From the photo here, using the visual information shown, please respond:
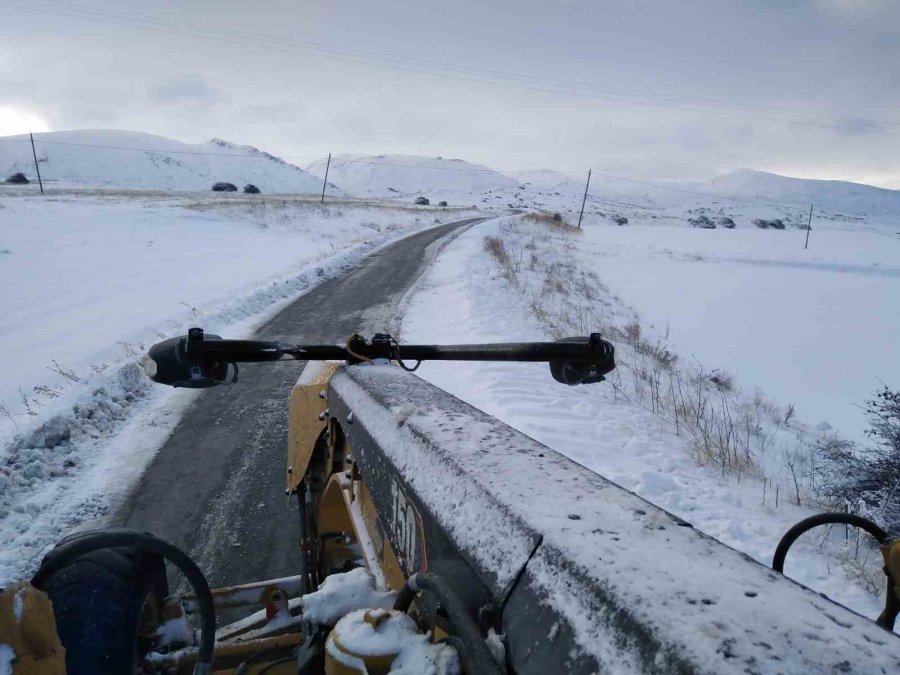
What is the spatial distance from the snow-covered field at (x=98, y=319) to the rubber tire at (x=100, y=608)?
Answer: 2612mm

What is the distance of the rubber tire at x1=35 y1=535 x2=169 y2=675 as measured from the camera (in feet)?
4.68

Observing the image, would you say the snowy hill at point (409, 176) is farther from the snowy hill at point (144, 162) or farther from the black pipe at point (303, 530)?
the black pipe at point (303, 530)

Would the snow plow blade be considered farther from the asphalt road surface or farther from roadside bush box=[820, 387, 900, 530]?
roadside bush box=[820, 387, 900, 530]

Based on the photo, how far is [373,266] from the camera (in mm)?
17797

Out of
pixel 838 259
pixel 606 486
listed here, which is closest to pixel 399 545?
pixel 606 486

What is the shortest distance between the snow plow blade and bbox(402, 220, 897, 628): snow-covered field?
6.7 inches

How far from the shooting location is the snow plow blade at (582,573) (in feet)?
2.68

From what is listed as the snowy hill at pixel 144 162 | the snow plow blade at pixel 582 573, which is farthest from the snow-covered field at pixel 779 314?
the snowy hill at pixel 144 162

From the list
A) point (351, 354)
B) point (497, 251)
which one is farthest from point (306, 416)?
point (497, 251)

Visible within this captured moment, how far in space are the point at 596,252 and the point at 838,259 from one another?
683 inches

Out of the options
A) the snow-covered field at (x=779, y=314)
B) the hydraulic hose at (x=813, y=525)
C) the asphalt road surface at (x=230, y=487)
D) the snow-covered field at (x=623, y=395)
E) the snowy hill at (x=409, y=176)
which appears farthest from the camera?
the snowy hill at (x=409, y=176)

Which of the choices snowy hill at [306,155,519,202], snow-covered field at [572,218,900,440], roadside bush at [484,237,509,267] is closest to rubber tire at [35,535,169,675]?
snow-covered field at [572,218,900,440]

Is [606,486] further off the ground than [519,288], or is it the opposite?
[606,486]

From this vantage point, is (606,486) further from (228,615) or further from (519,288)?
(519,288)
